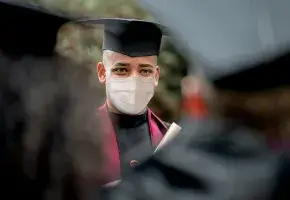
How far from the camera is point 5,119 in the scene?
6.66 ft

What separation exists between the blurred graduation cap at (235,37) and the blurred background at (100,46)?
44 mm

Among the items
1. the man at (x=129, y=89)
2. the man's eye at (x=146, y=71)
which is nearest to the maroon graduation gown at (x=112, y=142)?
the man at (x=129, y=89)

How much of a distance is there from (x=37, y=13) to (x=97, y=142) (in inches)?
15.8

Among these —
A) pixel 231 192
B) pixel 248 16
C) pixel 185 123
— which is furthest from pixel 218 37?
pixel 231 192

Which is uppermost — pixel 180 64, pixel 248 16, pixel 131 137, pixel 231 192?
pixel 248 16

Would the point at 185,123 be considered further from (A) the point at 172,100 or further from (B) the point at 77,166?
(B) the point at 77,166

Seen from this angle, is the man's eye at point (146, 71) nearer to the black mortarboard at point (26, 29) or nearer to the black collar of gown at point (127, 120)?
the black collar of gown at point (127, 120)

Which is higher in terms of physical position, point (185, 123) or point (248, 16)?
point (248, 16)

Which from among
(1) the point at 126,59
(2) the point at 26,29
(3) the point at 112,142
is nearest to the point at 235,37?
(1) the point at 126,59

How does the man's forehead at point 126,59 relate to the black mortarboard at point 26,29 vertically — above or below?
below

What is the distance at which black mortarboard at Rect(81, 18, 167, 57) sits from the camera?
1962 millimetres

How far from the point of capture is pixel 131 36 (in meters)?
1.97

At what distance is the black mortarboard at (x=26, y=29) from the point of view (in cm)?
199

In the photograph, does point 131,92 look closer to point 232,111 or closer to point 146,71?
point 146,71
